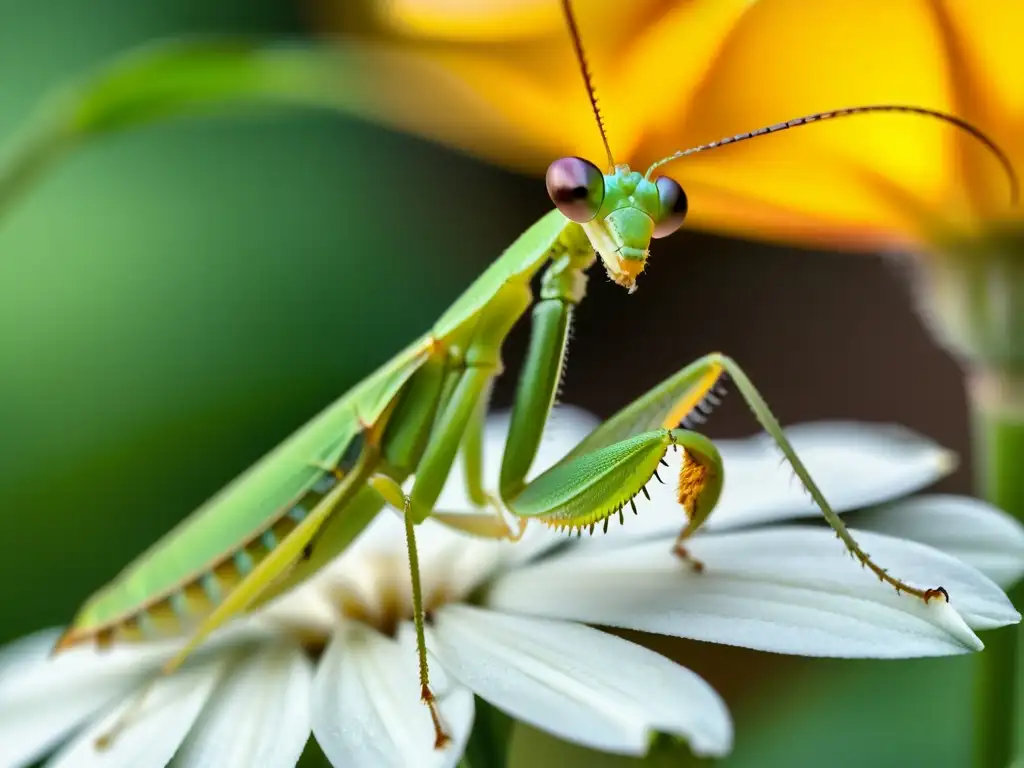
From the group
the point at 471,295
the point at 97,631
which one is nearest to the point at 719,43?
the point at 471,295

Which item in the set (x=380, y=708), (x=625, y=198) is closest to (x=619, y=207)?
(x=625, y=198)

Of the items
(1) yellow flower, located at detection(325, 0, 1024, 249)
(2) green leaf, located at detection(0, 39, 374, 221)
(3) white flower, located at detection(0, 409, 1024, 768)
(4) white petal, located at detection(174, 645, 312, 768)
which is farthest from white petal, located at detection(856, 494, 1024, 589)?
(2) green leaf, located at detection(0, 39, 374, 221)

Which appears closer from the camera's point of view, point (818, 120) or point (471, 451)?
point (818, 120)

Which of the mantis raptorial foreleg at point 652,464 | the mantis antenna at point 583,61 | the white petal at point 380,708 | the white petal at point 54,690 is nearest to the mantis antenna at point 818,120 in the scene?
the mantis antenna at point 583,61

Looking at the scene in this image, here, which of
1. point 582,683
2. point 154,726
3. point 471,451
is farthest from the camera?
point 471,451

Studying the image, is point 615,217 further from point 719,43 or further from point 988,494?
point 988,494

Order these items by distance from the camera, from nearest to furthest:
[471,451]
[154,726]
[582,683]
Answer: [582,683] → [154,726] → [471,451]

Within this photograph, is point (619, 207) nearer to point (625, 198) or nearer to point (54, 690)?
point (625, 198)

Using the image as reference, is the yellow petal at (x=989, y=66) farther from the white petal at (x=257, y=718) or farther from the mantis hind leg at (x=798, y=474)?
the white petal at (x=257, y=718)
